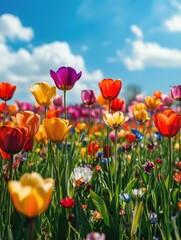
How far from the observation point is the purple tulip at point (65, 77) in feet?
8.86

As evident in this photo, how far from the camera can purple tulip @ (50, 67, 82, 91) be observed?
270cm

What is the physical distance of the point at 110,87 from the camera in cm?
299

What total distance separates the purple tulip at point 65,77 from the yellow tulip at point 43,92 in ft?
0.42

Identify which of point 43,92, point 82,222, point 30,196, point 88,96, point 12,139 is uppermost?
point 88,96

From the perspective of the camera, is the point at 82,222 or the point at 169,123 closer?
the point at 82,222

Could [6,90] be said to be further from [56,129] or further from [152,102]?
[152,102]

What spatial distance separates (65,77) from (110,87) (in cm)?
43

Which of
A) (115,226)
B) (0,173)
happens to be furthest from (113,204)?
(0,173)

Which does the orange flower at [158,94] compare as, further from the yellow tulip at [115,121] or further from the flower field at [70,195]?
the yellow tulip at [115,121]

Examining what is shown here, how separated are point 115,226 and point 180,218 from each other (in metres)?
0.35

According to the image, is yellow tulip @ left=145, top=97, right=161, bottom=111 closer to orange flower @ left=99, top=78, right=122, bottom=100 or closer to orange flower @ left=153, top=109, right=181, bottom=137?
orange flower @ left=99, top=78, right=122, bottom=100

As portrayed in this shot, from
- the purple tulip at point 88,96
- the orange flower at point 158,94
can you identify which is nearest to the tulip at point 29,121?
the purple tulip at point 88,96

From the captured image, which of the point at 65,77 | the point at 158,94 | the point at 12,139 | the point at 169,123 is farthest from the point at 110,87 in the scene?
the point at 158,94

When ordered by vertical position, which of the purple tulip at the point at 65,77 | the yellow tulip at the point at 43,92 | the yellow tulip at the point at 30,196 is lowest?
the yellow tulip at the point at 30,196
